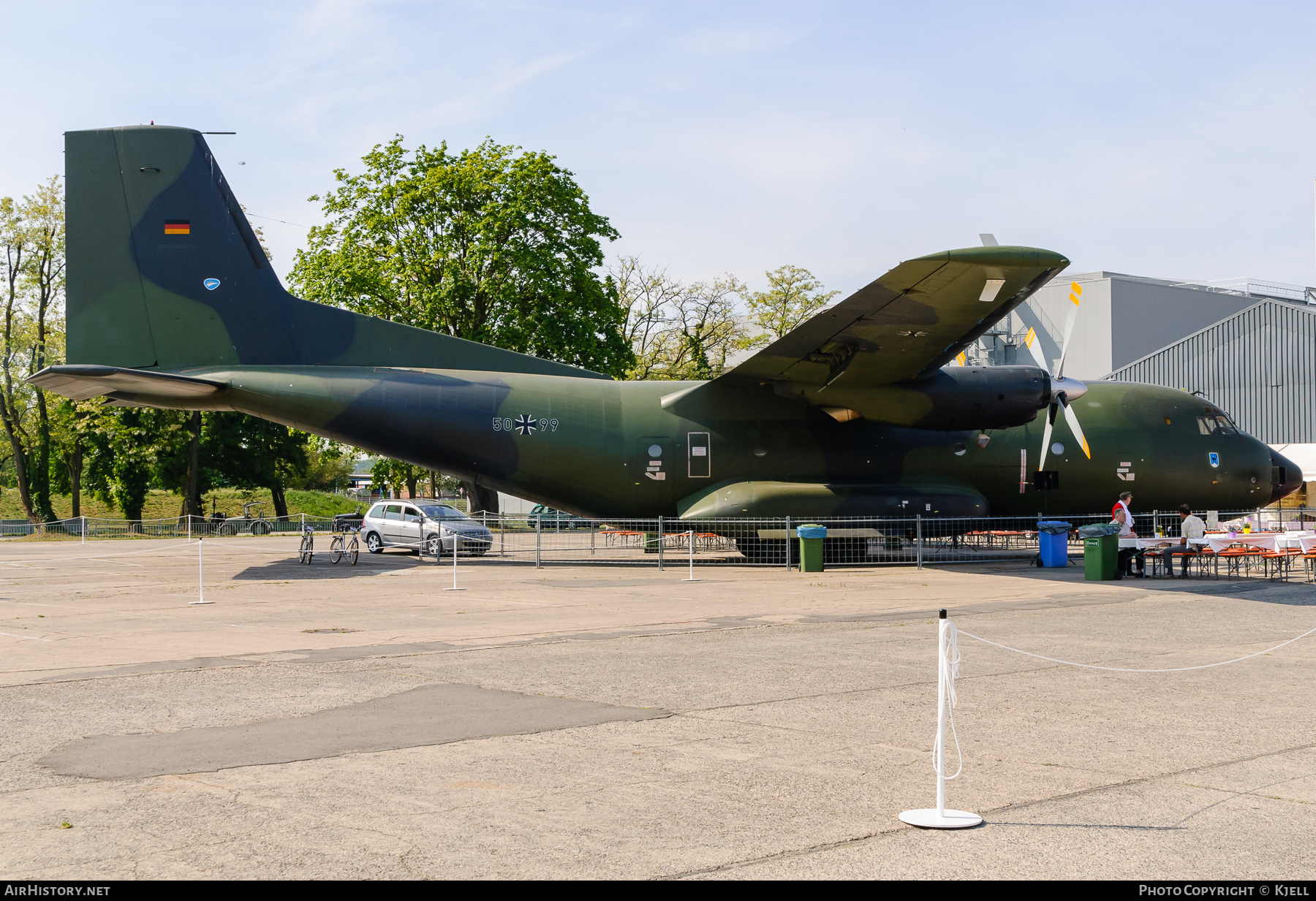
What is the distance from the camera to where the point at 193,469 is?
152 ft

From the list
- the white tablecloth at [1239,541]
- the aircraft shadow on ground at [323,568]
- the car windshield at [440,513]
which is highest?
the car windshield at [440,513]

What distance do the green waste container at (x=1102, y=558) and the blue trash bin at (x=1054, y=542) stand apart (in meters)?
2.46

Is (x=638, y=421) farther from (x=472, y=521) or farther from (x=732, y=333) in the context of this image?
(x=732, y=333)

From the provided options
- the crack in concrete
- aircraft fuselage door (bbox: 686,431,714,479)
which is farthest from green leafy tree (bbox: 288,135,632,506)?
the crack in concrete

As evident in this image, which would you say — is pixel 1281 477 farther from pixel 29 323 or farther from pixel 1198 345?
pixel 29 323

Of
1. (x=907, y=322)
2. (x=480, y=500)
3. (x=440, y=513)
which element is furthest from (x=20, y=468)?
(x=907, y=322)

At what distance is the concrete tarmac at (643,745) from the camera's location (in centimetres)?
464

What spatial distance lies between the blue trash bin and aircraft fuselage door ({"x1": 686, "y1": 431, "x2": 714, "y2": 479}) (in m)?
7.23

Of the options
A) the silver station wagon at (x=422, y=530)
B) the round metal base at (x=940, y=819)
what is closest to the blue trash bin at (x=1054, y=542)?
the silver station wagon at (x=422, y=530)

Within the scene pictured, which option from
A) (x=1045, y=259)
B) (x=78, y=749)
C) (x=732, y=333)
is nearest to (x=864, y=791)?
(x=78, y=749)

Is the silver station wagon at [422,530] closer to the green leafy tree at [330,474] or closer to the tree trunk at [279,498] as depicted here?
the tree trunk at [279,498]

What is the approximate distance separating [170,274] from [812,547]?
14.6 m

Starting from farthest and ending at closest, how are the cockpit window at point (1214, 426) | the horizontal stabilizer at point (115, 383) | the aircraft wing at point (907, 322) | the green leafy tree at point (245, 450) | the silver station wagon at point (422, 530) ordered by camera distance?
the green leafy tree at point (245, 450) < the silver station wagon at point (422, 530) < the cockpit window at point (1214, 426) < the horizontal stabilizer at point (115, 383) < the aircraft wing at point (907, 322)

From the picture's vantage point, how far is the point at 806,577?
20.3 metres
